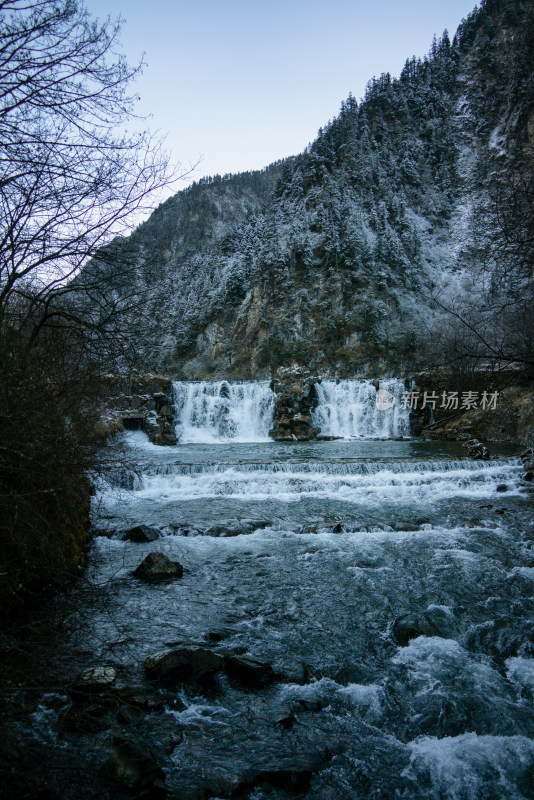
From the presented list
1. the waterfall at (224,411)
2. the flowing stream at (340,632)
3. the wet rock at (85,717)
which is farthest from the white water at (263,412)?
the wet rock at (85,717)

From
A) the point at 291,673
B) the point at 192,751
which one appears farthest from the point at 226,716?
the point at 291,673

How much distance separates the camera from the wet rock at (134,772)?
285cm

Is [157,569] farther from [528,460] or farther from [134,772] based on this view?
[528,460]

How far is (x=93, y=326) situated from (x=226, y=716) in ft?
13.3

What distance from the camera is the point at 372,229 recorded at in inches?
2224

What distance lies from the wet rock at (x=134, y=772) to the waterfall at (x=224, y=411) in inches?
982

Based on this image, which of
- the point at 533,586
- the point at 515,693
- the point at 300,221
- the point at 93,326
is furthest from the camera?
the point at 300,221

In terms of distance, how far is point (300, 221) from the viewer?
181 feet

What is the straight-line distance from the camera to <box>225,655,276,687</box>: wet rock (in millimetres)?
4340

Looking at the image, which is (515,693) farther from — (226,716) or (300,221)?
(300,221)

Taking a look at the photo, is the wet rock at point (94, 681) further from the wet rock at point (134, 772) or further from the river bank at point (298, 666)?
the wet rock at point (134, 772)

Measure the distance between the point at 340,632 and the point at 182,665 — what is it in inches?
80.5

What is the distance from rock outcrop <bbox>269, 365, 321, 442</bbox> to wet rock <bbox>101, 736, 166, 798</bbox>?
23328 millimetres

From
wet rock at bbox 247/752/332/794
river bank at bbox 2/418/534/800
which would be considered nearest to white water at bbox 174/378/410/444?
river bank at bbox 2/418/534/800
